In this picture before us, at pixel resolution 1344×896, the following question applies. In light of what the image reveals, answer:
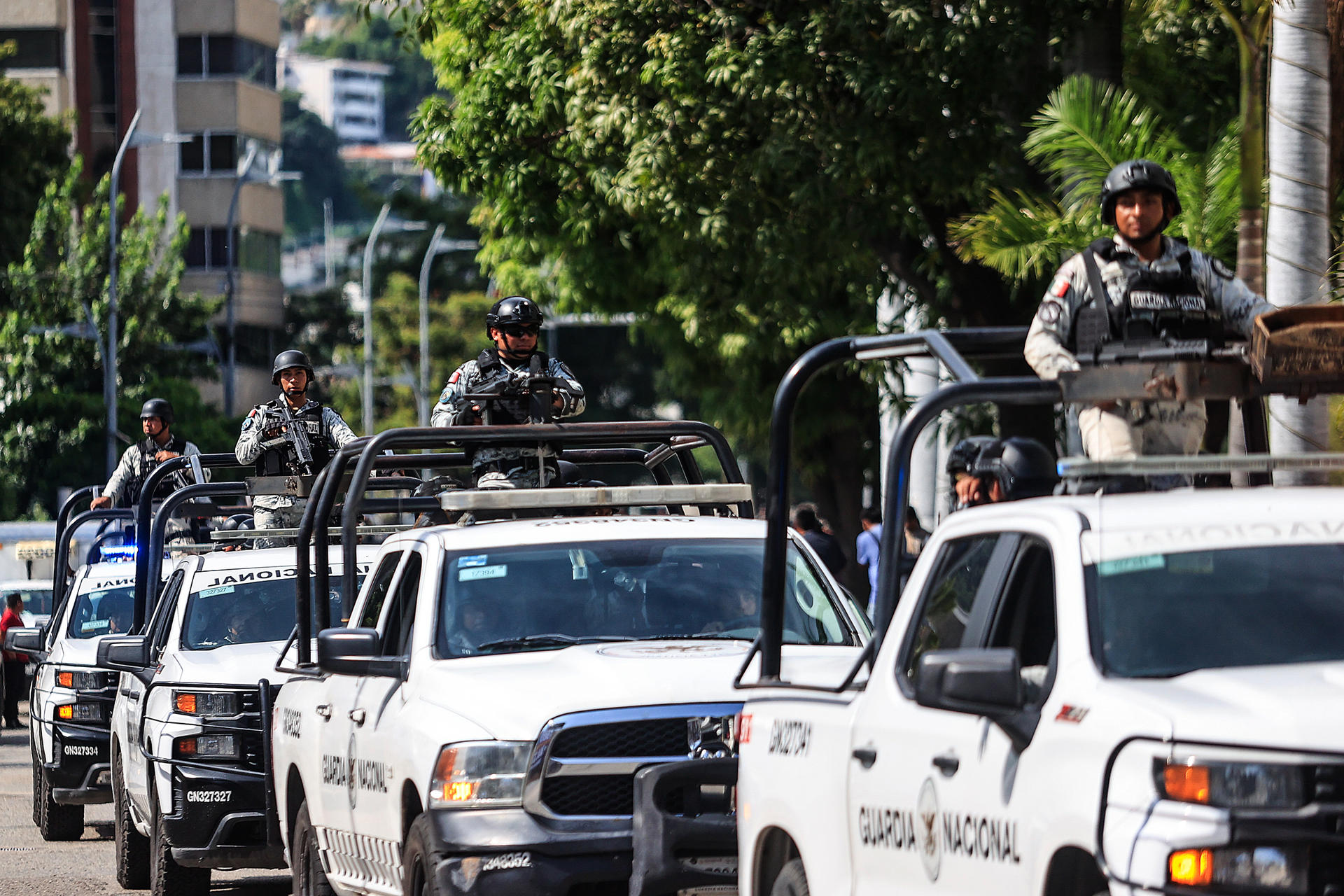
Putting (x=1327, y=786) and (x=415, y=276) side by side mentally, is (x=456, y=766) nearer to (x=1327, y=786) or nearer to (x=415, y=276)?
(x=1327, y=786)

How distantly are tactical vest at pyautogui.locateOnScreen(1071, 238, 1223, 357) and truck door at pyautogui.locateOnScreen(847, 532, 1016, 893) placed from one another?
4.82 ft

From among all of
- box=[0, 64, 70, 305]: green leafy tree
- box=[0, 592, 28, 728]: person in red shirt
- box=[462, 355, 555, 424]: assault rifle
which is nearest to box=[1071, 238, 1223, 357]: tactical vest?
box=[462, 355, 555, 424]: assault rifle

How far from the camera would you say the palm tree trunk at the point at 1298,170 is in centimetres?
1220

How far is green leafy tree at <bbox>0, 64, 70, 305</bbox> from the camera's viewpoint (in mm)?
50438

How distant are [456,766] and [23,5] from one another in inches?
2341

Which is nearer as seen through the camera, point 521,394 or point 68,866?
point 521,394

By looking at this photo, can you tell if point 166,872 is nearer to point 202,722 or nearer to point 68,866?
point 202,722

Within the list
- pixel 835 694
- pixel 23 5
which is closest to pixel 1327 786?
pixel 835 694

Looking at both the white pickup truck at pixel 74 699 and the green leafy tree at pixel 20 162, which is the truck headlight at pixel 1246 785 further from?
the green leafy tree at pixel 20 162

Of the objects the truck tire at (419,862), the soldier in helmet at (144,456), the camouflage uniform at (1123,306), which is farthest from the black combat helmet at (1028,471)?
the soldier in helmet at (144,456)

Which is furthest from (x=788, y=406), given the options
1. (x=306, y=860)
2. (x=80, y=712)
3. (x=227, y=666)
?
(x=80, y=712)

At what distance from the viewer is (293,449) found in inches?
552

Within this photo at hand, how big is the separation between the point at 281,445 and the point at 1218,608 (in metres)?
9.43

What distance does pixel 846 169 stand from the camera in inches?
736
